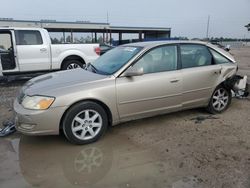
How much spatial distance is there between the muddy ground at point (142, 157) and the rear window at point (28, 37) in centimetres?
504

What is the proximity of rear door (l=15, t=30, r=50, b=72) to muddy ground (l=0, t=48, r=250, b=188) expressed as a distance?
4748 millimetres

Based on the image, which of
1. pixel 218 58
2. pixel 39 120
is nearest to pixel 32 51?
pixel 39 120

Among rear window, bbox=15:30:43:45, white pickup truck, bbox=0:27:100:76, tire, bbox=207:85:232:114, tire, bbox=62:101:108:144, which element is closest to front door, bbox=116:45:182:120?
tire, bbox=62:101:108:144

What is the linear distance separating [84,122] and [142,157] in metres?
1.05

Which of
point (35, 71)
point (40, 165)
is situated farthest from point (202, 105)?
point (35, 71)

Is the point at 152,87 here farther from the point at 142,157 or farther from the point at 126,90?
the point at 142,157

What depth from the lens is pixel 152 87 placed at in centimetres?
457

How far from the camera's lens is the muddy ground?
127 inches

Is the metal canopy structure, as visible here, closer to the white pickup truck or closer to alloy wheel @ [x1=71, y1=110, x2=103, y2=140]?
the white pickup truck

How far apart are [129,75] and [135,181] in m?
1.78

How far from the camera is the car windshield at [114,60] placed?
15.1 feet

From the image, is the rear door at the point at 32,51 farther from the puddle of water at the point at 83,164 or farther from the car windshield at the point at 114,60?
the puddle of water at the point at 83,164

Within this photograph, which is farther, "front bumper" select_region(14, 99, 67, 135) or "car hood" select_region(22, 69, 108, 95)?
"car hood" select_region(22, 69, 108, 95)

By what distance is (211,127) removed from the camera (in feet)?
16.0
